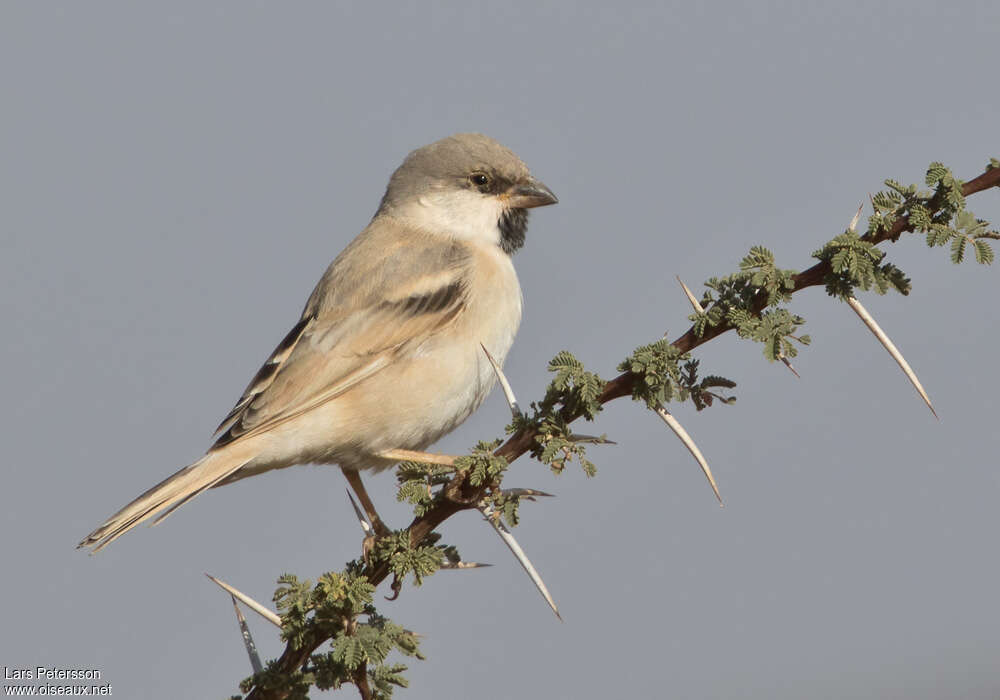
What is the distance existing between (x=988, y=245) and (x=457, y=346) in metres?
2.97

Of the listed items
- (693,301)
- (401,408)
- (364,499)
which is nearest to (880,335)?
(693,301)

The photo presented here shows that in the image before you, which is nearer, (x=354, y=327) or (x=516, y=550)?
(x=516, y=550)

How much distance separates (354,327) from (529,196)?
1.54 metres

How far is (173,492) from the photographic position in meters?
4.43

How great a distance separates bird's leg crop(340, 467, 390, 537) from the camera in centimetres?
543

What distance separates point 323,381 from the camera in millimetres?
5020

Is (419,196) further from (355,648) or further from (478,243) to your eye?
(355,648)

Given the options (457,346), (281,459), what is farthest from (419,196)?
(281,459)

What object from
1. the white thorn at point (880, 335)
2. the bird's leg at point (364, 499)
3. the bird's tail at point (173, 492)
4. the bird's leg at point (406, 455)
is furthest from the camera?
the bird's leg at point (364, 499)

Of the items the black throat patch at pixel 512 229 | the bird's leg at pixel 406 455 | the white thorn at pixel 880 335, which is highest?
the black throat patch at pixel 512 229

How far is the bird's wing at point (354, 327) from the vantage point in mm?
4980

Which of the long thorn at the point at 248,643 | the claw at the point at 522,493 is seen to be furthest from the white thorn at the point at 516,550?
the long thorn at the point at 248,643

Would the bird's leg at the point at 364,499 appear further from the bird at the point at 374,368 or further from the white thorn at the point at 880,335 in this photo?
the white thorn at the point at 880,335

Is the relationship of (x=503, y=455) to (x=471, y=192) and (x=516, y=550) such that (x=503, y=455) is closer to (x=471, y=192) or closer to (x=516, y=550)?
(x=516, y=550)
